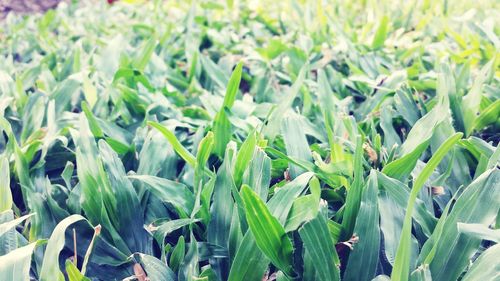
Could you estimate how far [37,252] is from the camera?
983 mm

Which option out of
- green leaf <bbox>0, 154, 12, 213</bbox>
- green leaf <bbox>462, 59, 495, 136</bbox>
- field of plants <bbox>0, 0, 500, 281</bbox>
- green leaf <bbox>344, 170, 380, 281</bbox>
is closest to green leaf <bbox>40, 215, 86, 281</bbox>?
field of plants <bbox>0, 0, 500, 281</bbox>

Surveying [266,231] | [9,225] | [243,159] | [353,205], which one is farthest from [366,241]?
[9,225]

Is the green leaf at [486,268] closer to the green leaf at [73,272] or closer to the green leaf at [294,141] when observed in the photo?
the green leaf at [294,141]

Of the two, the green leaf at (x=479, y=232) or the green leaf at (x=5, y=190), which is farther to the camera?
the green leaf at (x=5, y=190)

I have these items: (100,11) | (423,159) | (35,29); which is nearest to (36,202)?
(423,159)

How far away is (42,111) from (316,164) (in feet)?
2.79

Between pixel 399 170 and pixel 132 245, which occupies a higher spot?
pixel 399 170

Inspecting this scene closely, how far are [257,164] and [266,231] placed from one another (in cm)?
18

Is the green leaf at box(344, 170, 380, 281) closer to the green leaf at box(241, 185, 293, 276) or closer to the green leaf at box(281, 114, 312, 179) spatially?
the green leaf at box(241, 185, 293, 276)

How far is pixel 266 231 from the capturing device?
84cm

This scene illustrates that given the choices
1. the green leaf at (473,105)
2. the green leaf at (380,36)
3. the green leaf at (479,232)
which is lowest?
the green leaf at (479,232)

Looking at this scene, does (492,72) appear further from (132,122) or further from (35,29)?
(35,29)

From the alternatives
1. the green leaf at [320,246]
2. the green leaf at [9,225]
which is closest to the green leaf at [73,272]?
the green leaf at [9,225]

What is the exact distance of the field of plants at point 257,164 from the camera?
2.77 feet
